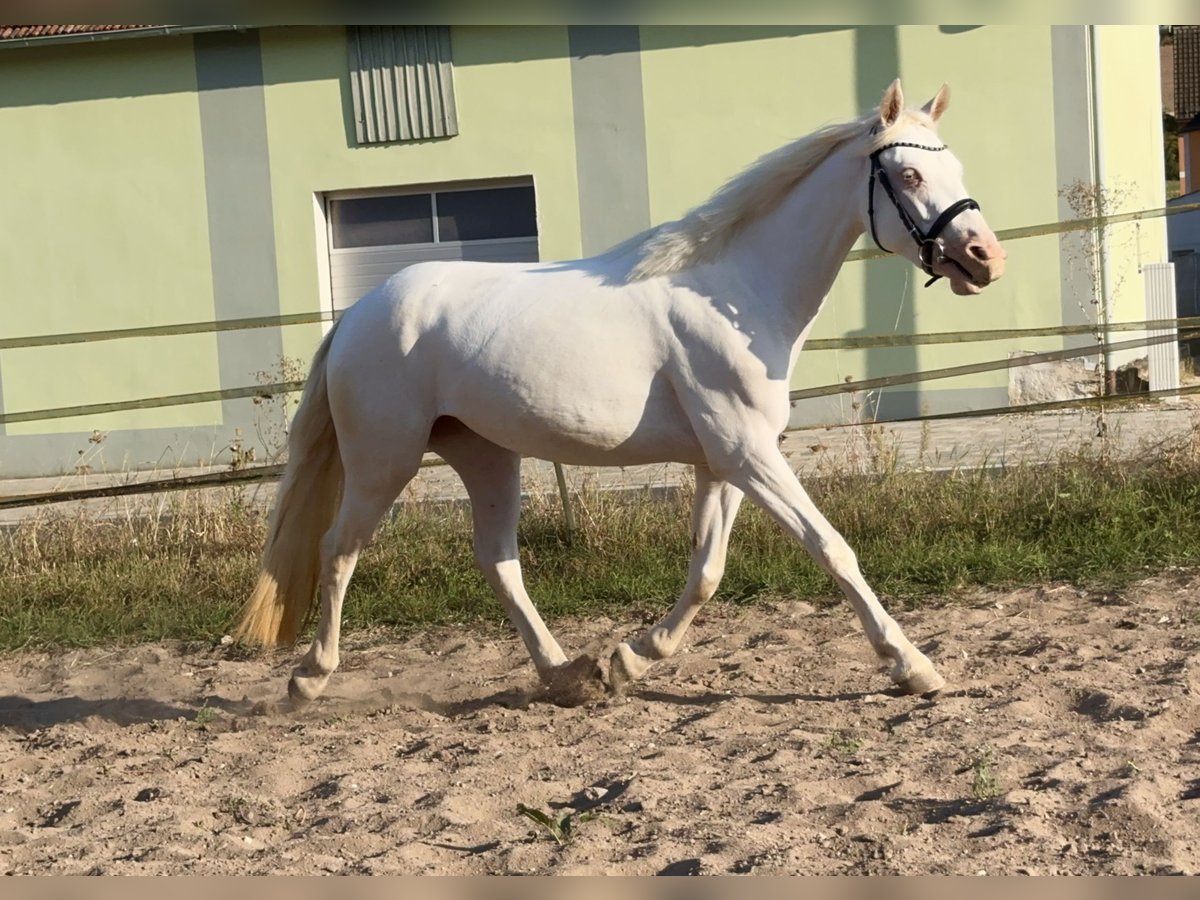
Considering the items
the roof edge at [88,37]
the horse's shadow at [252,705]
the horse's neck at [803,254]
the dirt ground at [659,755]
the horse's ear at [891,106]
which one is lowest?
the horse's shadow at [252,705]

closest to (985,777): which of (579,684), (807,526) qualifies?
(807,526)

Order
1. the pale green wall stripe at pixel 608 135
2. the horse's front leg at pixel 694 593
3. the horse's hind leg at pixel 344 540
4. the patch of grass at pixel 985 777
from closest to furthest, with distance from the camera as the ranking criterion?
1. the patch of grass at pixel 985 777
2. the horse's front leg at pixel 694 593
3. the horse's hind leg at pixel 344 540
4. the pale green wall stripe at pixel 608 135

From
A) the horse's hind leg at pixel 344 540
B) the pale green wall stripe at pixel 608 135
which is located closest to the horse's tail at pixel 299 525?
the horse's hind leg at pixel 344 540

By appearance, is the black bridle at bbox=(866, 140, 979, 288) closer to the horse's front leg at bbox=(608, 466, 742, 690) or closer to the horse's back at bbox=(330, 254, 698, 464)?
the horse's back at bbox=(330, 254, 698, 464)

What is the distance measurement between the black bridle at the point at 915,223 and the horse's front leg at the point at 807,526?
2.35 ft

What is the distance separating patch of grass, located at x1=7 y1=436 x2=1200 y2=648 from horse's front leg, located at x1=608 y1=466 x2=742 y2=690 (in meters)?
1.23

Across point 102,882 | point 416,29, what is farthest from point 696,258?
point 416,29

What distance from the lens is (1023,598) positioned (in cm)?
550

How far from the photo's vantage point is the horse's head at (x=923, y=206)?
153 inches

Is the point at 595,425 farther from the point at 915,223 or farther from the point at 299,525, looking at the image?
the point at 299,525

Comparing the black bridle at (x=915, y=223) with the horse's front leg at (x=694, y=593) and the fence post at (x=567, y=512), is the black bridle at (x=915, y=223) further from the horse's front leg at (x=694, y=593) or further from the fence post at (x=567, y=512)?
the fence post at (x=567, y=512)

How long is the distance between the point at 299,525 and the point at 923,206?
2.49 metres

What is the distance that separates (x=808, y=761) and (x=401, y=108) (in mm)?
10577

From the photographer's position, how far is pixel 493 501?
195 inches
